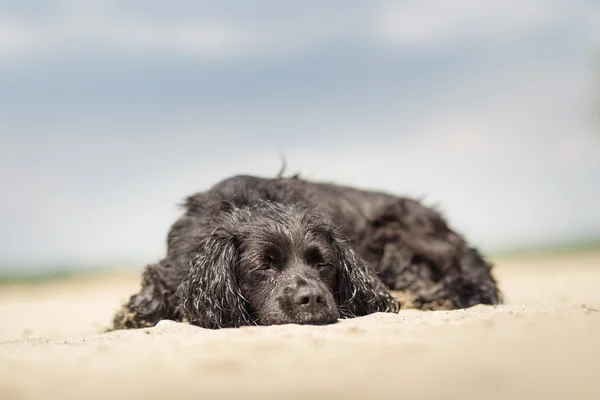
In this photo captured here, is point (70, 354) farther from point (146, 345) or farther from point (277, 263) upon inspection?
point (277, 263)

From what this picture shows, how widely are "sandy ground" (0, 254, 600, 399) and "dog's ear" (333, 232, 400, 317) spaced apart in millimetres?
1948

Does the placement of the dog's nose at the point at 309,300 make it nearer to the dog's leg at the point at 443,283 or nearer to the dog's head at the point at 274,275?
the dog's head at the point at 274,275

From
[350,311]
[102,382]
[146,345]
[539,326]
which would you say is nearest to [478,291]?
[350,311]

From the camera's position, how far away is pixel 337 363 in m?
3.60

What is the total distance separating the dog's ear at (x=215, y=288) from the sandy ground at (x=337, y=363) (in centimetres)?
130

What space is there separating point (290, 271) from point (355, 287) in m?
1.01

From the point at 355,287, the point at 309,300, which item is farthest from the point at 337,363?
the point at 355,287

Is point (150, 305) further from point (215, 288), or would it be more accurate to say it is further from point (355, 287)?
point (355, 287)

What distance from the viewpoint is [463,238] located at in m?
9.90

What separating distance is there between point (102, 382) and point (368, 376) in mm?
1299

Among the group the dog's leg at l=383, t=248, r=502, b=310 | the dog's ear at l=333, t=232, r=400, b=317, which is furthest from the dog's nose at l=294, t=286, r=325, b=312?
the dog's leg at l=383, t=248, r=502, b=310

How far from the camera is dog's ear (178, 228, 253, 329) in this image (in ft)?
21.1

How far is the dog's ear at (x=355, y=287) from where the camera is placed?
7051 millimetres

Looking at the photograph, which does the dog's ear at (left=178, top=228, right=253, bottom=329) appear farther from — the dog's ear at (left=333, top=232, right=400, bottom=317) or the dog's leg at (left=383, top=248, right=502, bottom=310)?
the dog's leg at (left=383, top=248, right=502, bottom=310)
